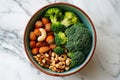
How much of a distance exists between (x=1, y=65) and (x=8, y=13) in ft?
0.69

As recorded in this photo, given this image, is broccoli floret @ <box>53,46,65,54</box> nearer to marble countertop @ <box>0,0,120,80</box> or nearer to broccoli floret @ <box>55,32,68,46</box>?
broccoli floret @ <box>55,32,68,46</box>

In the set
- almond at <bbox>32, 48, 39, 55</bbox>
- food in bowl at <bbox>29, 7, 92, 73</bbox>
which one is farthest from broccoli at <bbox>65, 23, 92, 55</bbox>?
almond at <bbox>32, 48, 39, 55</bbox>

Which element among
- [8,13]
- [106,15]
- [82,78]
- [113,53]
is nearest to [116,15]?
[106,15]

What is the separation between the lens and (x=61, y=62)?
3.60ft

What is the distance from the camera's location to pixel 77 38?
108cm

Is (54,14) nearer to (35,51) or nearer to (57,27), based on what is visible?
(57,27)

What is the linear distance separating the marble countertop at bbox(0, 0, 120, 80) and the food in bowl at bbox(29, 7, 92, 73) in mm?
81

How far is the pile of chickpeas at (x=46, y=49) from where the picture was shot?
3.62 ft

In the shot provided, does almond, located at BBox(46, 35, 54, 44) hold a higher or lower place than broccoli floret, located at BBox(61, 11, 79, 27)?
lower

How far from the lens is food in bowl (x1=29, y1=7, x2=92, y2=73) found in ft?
3.56

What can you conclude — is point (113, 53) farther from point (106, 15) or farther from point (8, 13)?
point (8, 13)

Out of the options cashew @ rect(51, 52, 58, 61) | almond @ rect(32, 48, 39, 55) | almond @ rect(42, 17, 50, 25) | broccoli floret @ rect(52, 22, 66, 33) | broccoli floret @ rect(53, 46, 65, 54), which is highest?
almond @ rect(42, 17, 50, 25)

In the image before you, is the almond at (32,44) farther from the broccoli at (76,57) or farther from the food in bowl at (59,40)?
the broccoli at (76,57)

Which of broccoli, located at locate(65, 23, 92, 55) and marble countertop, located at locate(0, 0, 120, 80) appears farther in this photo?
marble countertop, located at locate(0, 0, 120, 80)
